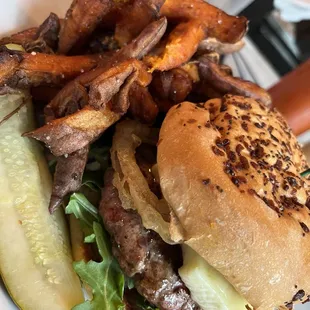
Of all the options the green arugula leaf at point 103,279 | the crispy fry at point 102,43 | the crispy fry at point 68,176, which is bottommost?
the green arugula leaf at point 103,279

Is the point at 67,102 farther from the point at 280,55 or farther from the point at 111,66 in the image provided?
the point at 280,55

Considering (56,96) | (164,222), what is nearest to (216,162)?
(164,222)

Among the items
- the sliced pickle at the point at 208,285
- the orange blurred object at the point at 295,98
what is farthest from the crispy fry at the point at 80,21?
the orange blurred object at the point at 295,98

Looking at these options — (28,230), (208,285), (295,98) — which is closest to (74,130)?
(28,230)

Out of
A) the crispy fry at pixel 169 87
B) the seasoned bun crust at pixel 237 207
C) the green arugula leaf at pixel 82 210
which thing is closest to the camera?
the seasoned bun crust at pixel 237 207

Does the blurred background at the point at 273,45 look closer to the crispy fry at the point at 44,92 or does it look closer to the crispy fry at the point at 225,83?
the crispy fry at the point at 44,92
